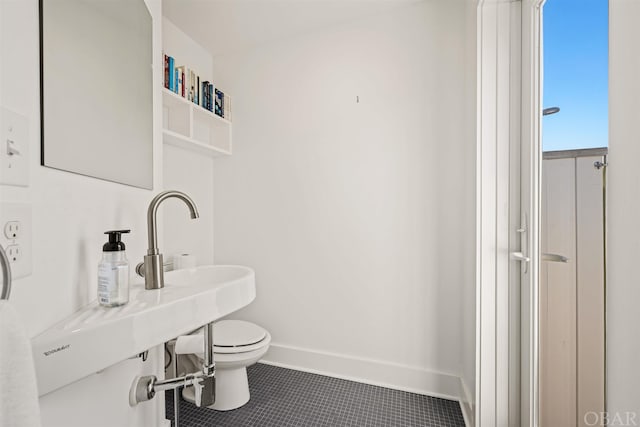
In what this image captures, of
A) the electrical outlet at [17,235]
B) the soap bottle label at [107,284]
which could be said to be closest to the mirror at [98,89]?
the electrical outlet at [17,235]

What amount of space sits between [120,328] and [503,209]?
1.39m

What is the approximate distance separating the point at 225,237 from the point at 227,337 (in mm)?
841

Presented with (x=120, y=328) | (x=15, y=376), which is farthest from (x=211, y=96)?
(x=15, y=376)

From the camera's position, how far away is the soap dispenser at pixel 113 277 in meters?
0.80

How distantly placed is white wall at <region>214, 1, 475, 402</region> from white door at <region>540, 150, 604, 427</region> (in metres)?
0.45

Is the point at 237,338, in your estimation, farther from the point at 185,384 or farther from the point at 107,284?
the point at 107,284

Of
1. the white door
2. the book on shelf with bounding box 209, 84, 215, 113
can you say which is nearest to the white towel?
the white door

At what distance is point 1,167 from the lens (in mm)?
538

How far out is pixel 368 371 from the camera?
1.90 meters

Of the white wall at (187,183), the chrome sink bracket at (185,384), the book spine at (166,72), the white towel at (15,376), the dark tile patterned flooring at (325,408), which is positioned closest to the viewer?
the white towel at (15,376)

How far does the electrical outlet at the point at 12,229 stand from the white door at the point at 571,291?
1.27m

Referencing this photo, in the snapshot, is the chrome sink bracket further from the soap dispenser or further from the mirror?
the mirror

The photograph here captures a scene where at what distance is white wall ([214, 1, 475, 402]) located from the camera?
1763 millimetres

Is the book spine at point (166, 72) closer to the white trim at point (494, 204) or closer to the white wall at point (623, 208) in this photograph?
the white trim at point (494, 204)
